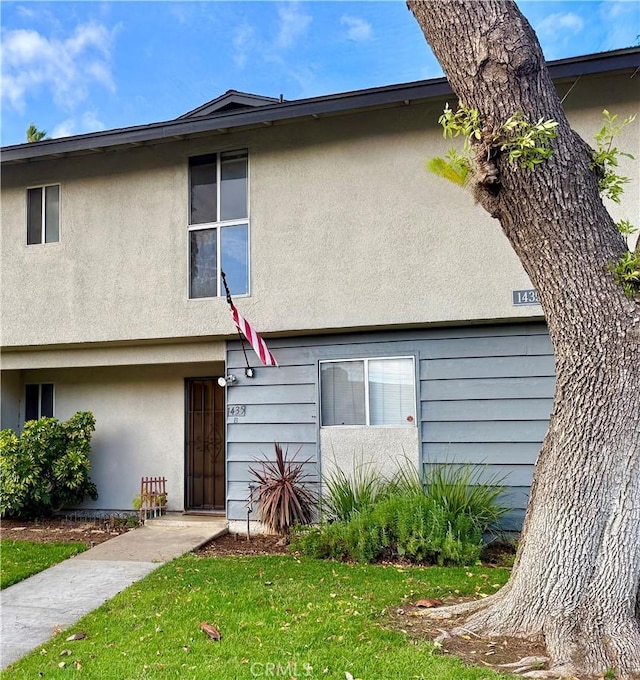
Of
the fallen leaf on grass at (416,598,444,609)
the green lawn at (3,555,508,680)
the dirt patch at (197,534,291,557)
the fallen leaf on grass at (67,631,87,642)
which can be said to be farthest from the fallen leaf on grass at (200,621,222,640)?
the dirt patch at (197,534,291,557)

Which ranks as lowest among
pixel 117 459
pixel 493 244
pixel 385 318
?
pixel 117 459

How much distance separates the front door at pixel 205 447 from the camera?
1002 cm

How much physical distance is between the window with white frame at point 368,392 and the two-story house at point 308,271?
0.09 ft

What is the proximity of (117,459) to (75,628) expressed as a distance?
568 centimetres

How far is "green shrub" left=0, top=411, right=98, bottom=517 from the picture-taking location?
916 cm

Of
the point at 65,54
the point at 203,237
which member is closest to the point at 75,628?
the point at 203,237

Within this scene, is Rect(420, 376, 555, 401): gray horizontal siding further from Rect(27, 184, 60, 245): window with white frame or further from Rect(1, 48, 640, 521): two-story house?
Rect(27, 184, 60, 245): window with white frame

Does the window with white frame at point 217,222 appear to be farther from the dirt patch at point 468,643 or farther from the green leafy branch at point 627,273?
the green leafy branch at point 627,273

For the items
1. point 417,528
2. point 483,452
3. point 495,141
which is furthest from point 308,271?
point 495,141

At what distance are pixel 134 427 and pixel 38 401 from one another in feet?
6.86

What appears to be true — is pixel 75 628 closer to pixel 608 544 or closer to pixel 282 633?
pixel 282 633

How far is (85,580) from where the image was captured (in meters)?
6.34

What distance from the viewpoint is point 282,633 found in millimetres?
4402

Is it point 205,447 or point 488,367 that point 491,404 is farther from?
point 205,447
